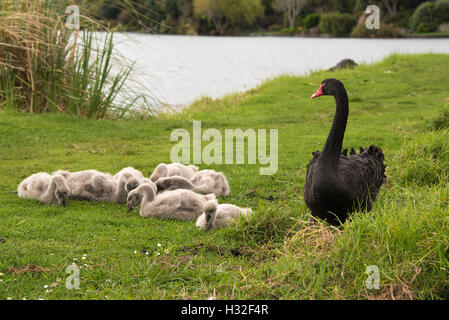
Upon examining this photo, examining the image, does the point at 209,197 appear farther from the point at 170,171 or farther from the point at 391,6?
the point at 391,6

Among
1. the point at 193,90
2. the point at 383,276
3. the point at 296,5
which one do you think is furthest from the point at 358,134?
the point at 296,5

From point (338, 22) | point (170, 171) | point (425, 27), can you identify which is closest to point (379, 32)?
point (338, 22)

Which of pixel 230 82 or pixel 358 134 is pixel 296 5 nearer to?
pixel 230 82

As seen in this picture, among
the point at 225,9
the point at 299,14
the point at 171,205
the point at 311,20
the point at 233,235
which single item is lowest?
the point at 233,235

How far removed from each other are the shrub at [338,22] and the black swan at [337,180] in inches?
1360

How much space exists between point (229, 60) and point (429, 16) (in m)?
18.5

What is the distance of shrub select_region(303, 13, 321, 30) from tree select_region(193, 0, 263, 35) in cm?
385

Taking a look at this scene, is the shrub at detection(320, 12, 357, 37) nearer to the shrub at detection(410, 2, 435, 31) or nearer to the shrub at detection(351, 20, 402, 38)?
the shrub at detection(351, 20, 402, 38)

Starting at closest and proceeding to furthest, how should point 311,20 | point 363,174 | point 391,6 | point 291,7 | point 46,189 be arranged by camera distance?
point 363,174, point 46,189, point 391,6, point 311,20, point 291,7

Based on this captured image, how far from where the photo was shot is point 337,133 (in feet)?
16.0

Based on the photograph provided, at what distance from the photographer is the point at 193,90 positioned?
19.6m

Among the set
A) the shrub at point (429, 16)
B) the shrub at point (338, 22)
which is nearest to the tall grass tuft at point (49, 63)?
the shrub at point (338, 22)

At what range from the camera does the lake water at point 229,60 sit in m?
19.7

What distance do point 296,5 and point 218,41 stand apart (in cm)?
773
